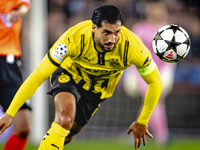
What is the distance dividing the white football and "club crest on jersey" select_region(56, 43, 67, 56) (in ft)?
3.02

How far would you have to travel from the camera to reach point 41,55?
21.6 feet

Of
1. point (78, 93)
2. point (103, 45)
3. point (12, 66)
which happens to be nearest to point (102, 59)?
point (103, 45)

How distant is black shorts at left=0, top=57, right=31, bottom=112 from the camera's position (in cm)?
386

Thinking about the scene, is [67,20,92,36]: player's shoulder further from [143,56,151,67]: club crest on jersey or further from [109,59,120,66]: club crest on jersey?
[143,56,151,67]: club crest on jersey

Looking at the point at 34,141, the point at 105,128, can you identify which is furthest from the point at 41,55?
the point at 105,128

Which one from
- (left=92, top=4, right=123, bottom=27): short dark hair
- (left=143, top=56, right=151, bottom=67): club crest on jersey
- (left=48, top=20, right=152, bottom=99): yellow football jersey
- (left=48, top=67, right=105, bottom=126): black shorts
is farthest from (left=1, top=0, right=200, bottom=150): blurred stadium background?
(left=92, top=4, right=123, bottom=27): short dark hair

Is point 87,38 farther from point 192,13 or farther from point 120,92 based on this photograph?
point 192,13

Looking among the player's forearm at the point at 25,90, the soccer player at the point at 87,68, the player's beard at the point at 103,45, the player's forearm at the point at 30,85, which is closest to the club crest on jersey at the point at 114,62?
the soccer player at the point at 87,68

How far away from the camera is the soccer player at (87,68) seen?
314 centimetres

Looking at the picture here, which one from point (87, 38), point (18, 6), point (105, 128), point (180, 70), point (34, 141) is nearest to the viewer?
point (87, 38)

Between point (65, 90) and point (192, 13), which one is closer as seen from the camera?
point (65, 90)

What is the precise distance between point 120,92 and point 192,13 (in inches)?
114

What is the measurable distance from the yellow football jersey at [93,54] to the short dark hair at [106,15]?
15cm

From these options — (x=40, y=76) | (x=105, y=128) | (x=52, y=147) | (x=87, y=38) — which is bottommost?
(x=105, y=128)
